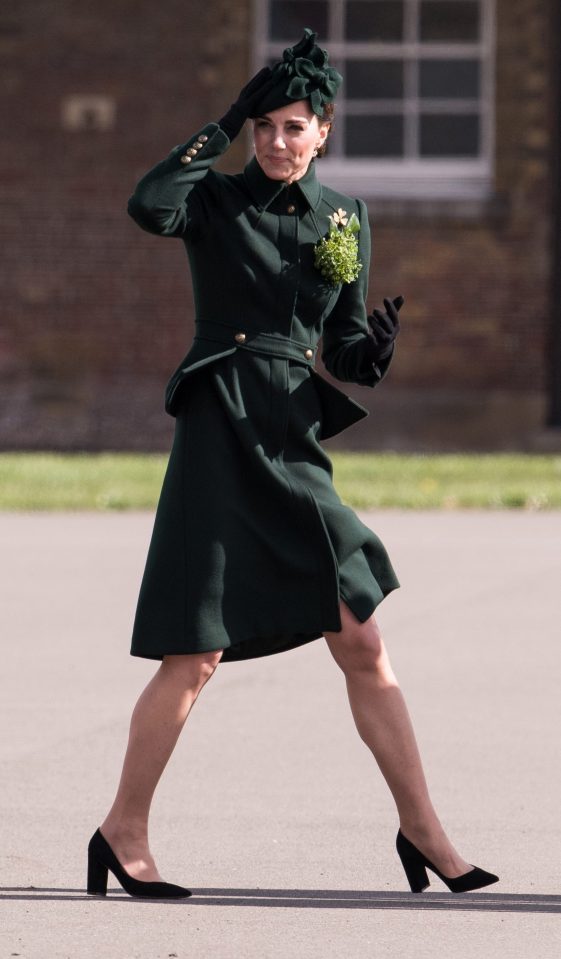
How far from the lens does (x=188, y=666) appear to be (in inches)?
183

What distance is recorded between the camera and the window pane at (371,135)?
19.6 m

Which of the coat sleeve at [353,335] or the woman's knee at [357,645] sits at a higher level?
the coat sleeve at [353,335]

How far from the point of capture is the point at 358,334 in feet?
16.1

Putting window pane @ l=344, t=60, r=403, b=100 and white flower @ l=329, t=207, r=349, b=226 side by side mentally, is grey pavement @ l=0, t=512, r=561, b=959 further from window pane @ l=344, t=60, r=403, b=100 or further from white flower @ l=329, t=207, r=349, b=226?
window pane @ l=344, t=60, r=403, b=100

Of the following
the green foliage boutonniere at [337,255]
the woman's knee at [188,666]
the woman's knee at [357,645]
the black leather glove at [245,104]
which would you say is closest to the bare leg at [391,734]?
the woman's knee at [357,645]

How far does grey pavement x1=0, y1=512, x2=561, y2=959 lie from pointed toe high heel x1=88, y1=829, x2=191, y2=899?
0.10 ft

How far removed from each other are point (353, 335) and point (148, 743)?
3.49ft

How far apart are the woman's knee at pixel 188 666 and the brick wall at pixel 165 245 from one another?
1420 cm

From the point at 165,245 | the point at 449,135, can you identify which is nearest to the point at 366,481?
the point at 165,245

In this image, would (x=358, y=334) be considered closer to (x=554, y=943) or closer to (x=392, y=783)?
(x=392, y=783)

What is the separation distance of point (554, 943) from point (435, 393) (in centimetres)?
1466

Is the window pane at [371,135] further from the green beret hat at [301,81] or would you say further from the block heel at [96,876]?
the block heel at [96,876]

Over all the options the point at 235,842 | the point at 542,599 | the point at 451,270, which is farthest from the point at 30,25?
the point at 235,842

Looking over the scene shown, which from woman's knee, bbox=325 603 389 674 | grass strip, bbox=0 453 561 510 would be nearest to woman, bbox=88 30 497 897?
woman's knee, bbox=325 603 389 674
